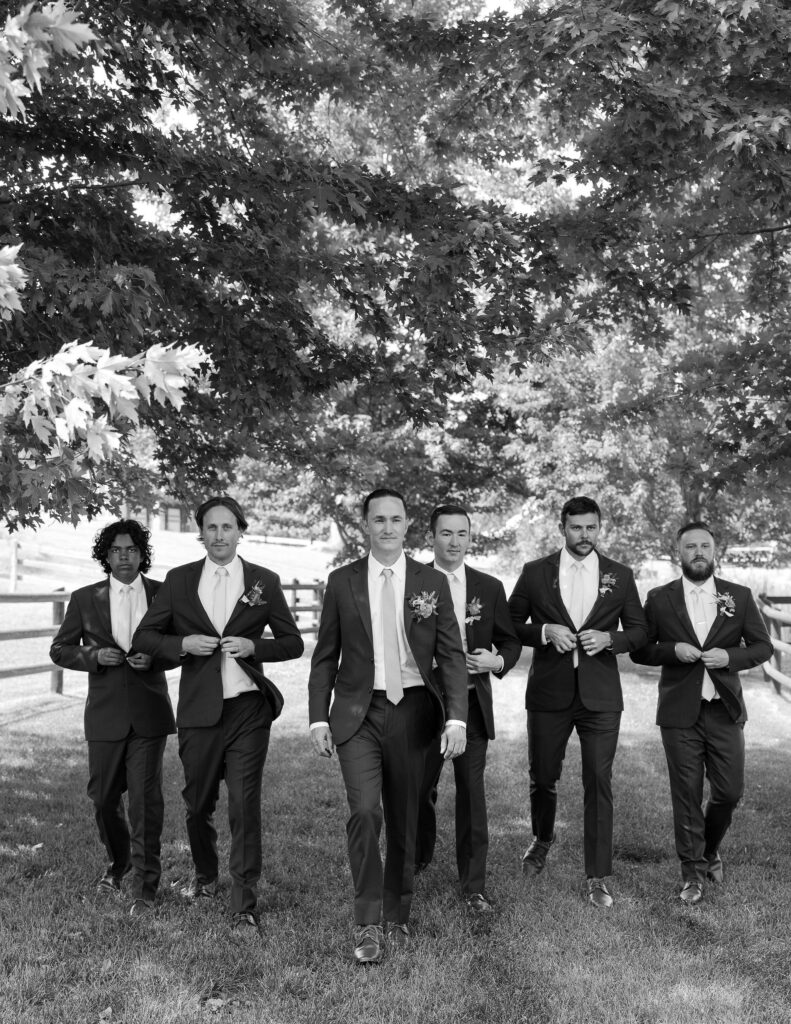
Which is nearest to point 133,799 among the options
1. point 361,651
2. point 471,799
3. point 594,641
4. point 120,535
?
point 120,535

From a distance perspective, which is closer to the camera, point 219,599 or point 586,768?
point 219,599

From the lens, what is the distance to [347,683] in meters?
5.76

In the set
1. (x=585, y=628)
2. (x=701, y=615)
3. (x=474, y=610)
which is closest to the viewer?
(x=474, y=610)

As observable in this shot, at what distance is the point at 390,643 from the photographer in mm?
5789

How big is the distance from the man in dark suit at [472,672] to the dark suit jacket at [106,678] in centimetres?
167

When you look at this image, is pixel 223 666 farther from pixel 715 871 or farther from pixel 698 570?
pixel 715 871

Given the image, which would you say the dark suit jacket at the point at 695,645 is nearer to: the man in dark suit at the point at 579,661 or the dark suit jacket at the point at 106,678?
the man in dark suit at the point at 579,661

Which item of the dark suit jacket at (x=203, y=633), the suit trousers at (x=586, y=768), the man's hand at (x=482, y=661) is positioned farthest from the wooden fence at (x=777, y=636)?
the dark suit jacket at (x=203, y=633)

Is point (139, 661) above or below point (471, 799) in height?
above

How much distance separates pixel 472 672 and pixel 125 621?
2.14 metres

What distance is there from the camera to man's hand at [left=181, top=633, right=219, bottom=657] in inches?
237

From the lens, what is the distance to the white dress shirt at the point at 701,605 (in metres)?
6.95

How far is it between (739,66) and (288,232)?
348 centimetres

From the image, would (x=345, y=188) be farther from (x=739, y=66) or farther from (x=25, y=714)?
(x=25, y=714)
